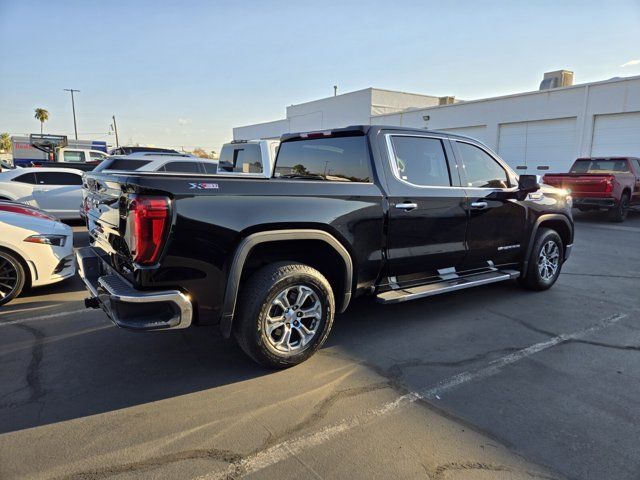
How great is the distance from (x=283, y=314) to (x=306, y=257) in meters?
0.59

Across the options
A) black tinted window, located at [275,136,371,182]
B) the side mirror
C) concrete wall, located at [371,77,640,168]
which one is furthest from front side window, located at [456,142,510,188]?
concrete wall, located at [371,77,640,168]

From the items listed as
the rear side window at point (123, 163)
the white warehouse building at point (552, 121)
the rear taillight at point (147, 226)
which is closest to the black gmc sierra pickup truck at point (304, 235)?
the rear taillight at point (147, 226)

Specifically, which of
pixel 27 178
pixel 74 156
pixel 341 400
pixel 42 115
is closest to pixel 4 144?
pixel 42 115

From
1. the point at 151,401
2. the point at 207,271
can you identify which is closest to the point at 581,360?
the point at 207,271

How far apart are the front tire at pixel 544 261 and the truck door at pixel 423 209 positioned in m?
1.46

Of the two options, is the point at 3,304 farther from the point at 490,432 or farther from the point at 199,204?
the point at 490,432

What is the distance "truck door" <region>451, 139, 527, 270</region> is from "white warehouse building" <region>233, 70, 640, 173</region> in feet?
54.0

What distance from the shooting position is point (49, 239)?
17.5ft

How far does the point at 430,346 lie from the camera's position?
409cm

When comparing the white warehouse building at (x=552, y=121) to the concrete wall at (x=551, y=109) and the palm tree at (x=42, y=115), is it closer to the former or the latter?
the concrete wall at (x=551, y=109)

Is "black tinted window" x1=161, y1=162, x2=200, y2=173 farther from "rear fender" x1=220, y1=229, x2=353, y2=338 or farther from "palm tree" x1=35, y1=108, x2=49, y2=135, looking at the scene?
"palm tree" x1=35, y1=108, x2=49, y2=135

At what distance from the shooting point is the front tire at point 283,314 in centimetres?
333

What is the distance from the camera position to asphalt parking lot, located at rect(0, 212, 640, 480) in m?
2.51

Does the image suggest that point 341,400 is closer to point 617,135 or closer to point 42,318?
point 42,318
